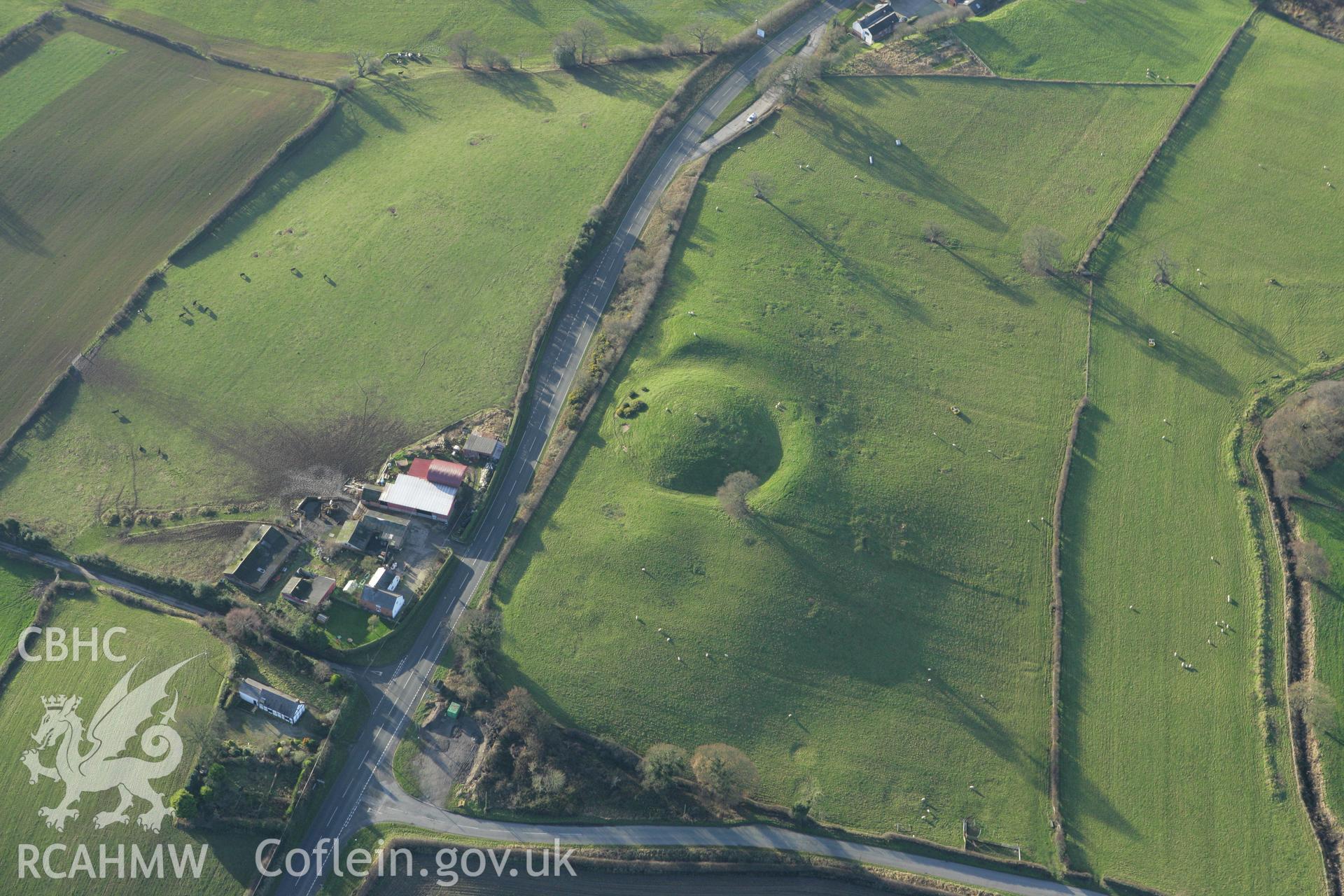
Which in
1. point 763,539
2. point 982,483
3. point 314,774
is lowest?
point 314,774

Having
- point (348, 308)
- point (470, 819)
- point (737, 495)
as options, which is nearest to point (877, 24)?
point (737, 495)

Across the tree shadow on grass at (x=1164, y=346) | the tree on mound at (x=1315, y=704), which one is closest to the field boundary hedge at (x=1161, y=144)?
the tree shadow on grass at (x=1164, y=346)

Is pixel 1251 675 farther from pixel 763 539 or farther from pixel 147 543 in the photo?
pixel 147 543

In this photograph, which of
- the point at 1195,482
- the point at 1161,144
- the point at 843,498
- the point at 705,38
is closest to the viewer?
the point at 843,498

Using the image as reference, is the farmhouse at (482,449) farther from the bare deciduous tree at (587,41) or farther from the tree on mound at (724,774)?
the bare deciduous tree at (587,41)

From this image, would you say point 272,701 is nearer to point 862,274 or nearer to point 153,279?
point 153,279

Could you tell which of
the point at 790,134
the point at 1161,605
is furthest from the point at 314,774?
the point at 790,134

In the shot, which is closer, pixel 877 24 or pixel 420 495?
pixel 420 495

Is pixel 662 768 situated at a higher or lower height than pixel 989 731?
lower
